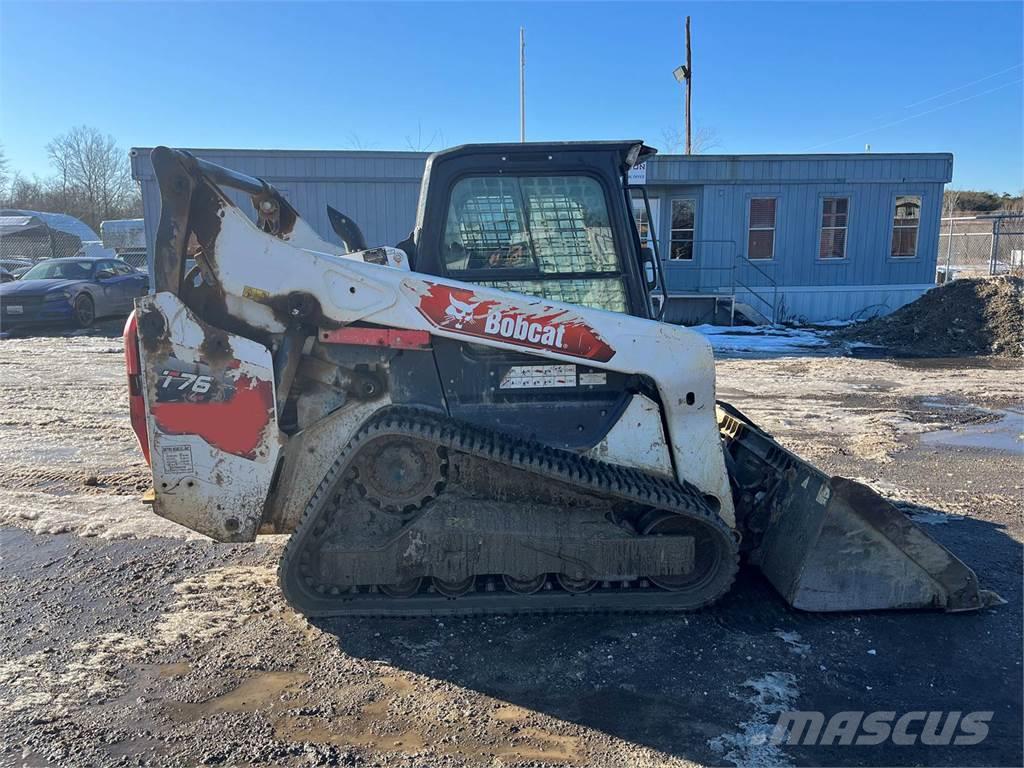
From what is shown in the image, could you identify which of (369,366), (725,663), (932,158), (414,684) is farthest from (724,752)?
(932,158)

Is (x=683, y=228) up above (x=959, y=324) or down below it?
above

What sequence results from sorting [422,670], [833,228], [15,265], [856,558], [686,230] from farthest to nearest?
[15,265] < [833,228] < [686,230] < [856,558] < [422,670]

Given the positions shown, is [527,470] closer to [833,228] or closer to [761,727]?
[761,727]

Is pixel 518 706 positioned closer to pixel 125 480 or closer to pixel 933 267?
pixel 125 480

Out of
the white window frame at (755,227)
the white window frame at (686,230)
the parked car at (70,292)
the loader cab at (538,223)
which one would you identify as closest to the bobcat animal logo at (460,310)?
the loader cab at (538,223)

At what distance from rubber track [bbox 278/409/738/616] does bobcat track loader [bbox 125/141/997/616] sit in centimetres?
1

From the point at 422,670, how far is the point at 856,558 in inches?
88.9

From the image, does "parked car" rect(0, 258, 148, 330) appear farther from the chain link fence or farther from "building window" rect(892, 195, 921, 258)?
the chain link fence

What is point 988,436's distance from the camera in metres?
7.51

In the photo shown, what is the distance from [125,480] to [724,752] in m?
5.14

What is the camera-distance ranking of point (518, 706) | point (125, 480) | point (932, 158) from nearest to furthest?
point (518, 706) < point (125, 480) < point (932, 158)

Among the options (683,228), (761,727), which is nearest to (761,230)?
(683,228)

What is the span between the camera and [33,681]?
3.21m

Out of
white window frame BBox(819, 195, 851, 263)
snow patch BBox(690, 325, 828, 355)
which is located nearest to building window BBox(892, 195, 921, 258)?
white window frame BBox(819, 195, 851, 263)
